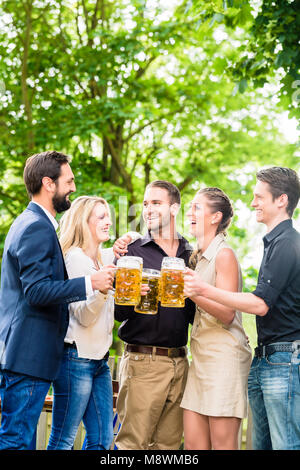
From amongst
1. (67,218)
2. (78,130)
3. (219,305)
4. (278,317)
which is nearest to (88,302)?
(67,218)

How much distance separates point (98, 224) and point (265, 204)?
104 cm

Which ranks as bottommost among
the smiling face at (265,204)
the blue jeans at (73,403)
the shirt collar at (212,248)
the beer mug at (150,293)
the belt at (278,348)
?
the blue jeans at (73,403)

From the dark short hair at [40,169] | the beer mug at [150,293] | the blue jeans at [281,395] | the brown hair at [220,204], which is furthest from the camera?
the brown hair at [220,204]

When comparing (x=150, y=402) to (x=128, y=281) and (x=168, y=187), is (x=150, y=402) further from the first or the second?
(x=168, y=187)

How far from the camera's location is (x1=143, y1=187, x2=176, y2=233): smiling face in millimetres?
3152

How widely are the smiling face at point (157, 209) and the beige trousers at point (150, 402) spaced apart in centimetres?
76

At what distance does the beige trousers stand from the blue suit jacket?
0.54 meters

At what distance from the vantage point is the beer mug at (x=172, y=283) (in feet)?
7.79

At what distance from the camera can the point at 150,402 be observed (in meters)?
2.85

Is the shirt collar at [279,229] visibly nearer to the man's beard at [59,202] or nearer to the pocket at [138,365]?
the pocket at [138,365]

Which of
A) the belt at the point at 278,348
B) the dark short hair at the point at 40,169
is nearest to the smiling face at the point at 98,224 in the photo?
the dark short hair at the point at 40,169

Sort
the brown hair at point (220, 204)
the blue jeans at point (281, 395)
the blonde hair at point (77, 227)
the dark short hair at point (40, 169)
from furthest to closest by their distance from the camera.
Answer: the blonde hair at point (77, 227)
the brown hair at point (220, 204)
the dark short hair at point (40, 169)
the blue jeans at point (281, 395)

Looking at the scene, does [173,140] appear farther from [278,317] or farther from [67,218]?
[278,317]
